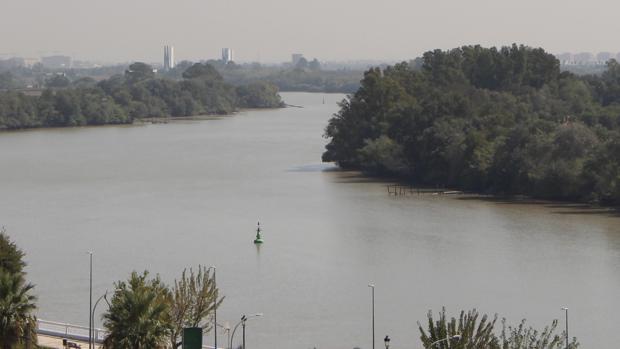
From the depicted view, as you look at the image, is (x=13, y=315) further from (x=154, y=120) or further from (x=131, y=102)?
(x=131, y=102)

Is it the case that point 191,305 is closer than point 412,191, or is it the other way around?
point 191,305

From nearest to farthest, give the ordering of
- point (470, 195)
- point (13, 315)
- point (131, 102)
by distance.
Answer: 1. point (13, 315)
2. point (470, 195)
3. point (131, 102)

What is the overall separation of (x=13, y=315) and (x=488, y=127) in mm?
33658

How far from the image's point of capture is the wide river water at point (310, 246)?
26.6m

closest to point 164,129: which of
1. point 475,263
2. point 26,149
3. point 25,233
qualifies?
point 26,149

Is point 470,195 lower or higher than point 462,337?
lower

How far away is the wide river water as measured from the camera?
1048 inches

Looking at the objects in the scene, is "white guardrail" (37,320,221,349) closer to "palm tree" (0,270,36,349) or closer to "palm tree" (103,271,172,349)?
"palm tree" (0,270,36,349)

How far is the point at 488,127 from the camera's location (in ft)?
169

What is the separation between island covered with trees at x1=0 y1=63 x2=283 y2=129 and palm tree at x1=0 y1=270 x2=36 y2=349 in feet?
234

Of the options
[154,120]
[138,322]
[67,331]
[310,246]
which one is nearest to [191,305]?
[67,331]

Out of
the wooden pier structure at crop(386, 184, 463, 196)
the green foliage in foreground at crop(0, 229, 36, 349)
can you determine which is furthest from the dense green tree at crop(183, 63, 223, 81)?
the green foliage in foreground at crop(0, 229, 36, 349)

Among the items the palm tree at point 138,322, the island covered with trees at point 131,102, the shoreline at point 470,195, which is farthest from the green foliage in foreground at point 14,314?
the island covered with trees at point 131,102

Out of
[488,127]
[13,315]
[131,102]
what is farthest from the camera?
[131,102]
